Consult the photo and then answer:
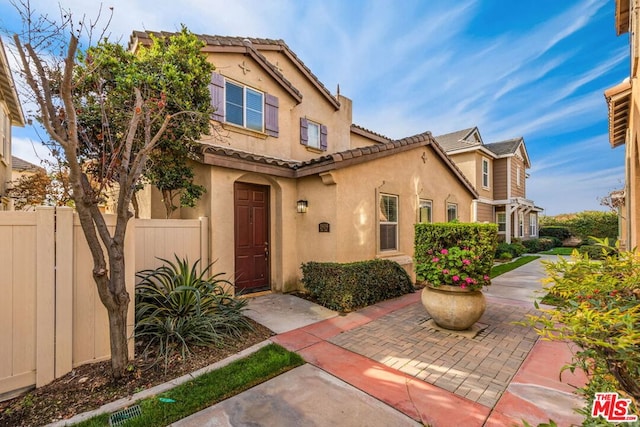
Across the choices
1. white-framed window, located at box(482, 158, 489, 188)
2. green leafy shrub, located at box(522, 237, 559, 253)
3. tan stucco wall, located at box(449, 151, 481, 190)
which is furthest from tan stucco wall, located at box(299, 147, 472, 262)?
green leafy shrub, located at box(522, 237, 559, 253)

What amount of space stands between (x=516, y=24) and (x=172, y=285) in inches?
493

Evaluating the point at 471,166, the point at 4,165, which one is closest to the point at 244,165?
the point at 4,165

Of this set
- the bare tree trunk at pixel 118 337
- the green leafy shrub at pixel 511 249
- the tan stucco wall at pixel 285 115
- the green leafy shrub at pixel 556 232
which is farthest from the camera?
the green leafy shrub at pixel 556 232

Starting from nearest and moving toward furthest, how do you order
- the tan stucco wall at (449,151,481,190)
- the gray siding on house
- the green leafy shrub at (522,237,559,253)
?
the tan stucco wall at (449,151,481,190), the gray siding on house, the green leafy shrub at (522,237,559,253)

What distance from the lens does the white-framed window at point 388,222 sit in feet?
28.1

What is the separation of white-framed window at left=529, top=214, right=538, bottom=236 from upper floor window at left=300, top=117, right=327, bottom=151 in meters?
22.7

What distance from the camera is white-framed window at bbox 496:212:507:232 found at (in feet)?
62.9

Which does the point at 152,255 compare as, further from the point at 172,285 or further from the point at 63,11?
the point at 63,11

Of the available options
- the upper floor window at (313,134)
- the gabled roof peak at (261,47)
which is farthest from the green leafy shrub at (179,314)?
the upper floor window at (313,134)

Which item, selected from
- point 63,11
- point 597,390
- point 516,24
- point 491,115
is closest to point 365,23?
point 516,24

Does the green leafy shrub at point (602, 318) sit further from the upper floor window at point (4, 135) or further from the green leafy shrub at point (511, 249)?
the green leafy shrub at point (511, 249)

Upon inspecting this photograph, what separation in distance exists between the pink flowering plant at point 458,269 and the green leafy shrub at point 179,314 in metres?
3.69

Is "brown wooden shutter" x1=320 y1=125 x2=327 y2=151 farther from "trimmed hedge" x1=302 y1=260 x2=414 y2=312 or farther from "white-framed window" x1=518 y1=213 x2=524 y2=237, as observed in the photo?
"white-framed window" x1=518 y1=213 x2=524 y2=237

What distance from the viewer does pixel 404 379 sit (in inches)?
142
